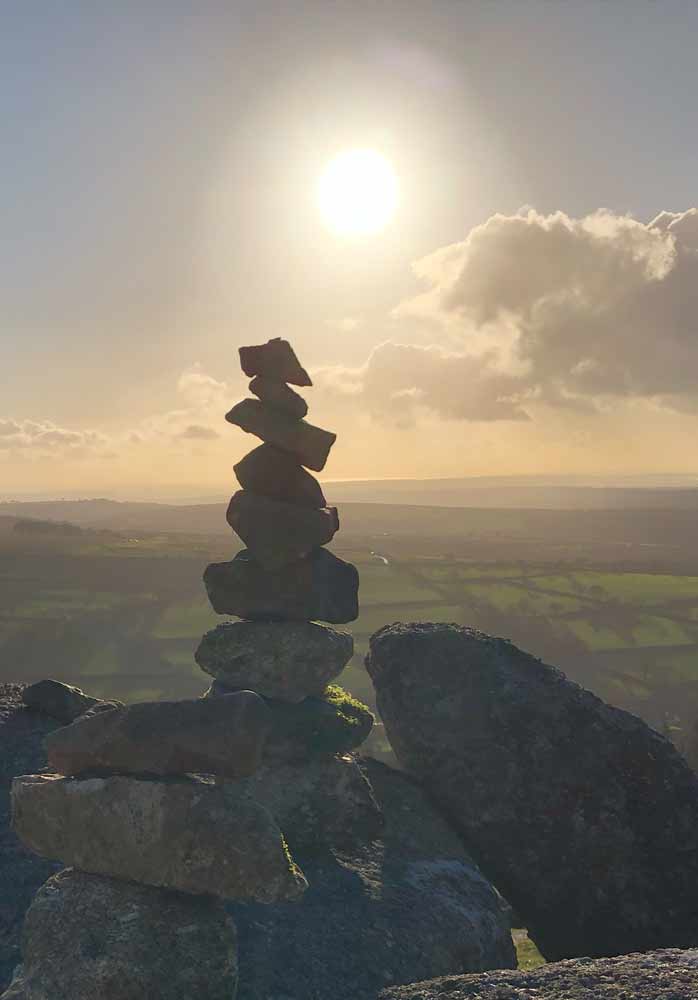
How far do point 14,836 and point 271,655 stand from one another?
22.9ft

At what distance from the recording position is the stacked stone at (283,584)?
16.2 metres

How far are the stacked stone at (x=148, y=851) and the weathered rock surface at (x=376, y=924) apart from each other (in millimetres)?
1548

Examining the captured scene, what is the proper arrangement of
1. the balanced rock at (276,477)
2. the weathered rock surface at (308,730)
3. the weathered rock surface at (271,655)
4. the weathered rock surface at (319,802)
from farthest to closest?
the balanced rock at (276,477) → the weathered rock surface at (271,655) → the weathered rock surface at (308,730) → the weathered rock surface at (319,802)

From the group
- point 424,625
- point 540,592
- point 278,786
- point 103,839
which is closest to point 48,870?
point 278,786

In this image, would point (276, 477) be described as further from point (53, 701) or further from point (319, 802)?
point (53, 701)

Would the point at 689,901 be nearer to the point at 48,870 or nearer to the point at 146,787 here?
the point at 146,787

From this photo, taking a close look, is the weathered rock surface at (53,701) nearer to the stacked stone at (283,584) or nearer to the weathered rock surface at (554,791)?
the stacked stone at (283,584)

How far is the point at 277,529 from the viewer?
16109mm

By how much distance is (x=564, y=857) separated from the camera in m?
16.3

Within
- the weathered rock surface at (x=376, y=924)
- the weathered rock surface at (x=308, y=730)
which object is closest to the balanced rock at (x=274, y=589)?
the weathered rock surface at (x=308, y=730)

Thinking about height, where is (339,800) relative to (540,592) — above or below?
above

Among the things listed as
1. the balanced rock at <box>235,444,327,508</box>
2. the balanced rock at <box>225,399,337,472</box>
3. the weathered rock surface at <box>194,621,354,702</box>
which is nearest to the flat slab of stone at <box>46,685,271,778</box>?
the weathered rock surface at <box>194,621,354,702</box>

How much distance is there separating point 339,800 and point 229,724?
19.1ft

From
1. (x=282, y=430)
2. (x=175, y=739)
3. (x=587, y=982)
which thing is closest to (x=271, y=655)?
(x=282, y=430)
